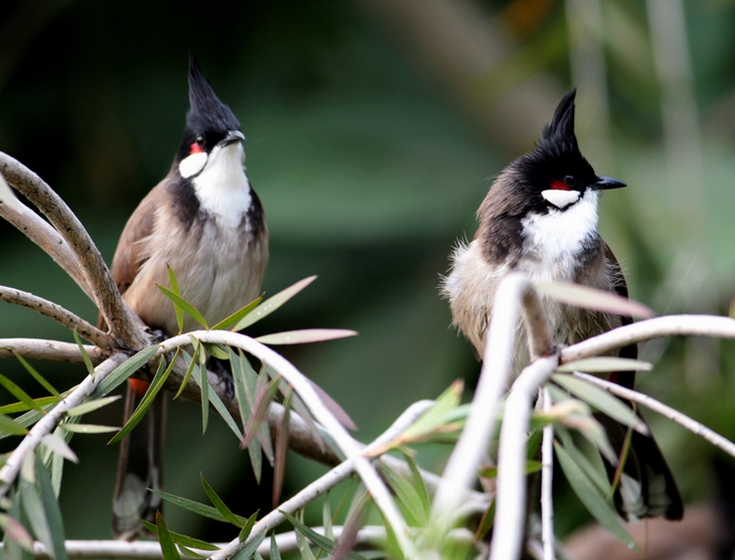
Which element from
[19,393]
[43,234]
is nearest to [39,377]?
[19,393]

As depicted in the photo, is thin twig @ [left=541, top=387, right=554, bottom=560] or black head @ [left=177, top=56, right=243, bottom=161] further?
black head @ [left=177, top=56, right=243, bottom=161]

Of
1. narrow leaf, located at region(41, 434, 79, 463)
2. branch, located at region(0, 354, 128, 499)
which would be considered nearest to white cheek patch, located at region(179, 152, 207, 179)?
branch, located at region(0, 354, 128, 499)

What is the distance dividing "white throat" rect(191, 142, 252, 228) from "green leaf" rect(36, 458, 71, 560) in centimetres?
135

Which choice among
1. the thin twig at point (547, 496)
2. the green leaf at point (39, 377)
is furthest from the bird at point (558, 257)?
the green leaf at point (39, 377)

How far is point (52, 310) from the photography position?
1.20 m

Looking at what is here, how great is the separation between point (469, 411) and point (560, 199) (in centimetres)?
116

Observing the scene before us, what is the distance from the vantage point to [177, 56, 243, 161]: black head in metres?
2.32

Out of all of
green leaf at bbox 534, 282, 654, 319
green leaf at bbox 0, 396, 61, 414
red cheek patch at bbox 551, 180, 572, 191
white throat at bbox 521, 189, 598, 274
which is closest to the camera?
green leaf at bbox 534, 282, 654, 319

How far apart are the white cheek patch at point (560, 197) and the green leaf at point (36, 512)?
1330 millimetres

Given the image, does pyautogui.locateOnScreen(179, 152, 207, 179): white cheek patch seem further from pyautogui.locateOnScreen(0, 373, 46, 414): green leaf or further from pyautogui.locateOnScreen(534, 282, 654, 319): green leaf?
pyautogui.locateOnScreen(534, 282, 654, 319): green leaf

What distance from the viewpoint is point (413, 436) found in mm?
844

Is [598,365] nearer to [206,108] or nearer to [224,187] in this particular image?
[224,187]

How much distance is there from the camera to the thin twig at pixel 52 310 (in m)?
1.15

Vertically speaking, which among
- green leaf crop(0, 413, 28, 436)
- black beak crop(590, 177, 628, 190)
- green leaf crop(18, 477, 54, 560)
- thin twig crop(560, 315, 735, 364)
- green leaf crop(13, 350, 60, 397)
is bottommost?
green leaf crop(18, 477, 54, 560)
